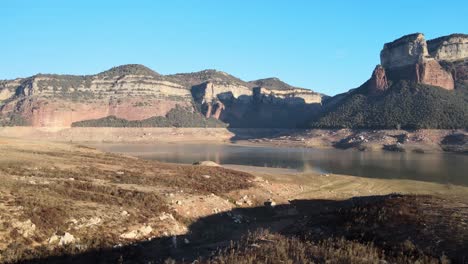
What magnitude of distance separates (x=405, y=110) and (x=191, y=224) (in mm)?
148835

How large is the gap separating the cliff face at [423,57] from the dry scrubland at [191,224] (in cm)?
16005

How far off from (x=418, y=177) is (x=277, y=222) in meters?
40.8

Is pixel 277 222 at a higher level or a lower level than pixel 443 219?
lower

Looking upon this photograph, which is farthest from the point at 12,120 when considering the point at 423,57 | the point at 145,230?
the point at 145,230

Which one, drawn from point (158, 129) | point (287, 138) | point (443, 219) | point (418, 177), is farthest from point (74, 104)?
point (443, 219)

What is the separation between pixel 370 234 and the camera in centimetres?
1584

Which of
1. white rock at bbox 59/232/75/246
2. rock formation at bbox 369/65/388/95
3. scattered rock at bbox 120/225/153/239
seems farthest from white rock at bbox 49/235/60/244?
rock formation at bbox 369/65/388/95

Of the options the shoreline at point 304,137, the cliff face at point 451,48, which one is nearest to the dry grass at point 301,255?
the shoreline at point 304,137

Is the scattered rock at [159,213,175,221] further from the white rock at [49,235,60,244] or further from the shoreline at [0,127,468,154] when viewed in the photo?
the shoreline at [0,127,468,154]

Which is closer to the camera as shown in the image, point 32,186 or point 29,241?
point 29,241

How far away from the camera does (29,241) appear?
16.1m

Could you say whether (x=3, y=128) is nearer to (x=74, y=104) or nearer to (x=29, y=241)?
(x=74, y=104)

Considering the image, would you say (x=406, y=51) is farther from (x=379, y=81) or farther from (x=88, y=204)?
(x=88, y=204)

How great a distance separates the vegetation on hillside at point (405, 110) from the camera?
144250mm
